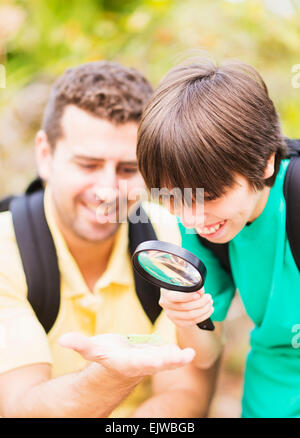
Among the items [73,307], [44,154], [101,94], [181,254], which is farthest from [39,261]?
[181,254]

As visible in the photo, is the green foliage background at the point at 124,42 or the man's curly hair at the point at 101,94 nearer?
the man's curly hair at the point at 101,94

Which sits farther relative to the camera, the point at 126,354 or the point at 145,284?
the point at 145,284

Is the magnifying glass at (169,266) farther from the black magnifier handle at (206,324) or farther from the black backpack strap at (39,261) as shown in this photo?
the black backpack strap at (39,261)

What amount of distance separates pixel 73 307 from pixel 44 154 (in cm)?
87

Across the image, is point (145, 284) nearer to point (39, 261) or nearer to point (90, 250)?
point (90, 250)

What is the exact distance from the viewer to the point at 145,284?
275cm

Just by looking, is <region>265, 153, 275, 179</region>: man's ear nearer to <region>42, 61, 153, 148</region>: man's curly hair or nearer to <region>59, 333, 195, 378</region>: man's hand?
<region>59, 333, 195, 378</region>: man's hand

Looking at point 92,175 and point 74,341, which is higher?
point 92,175

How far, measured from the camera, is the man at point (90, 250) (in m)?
2.54

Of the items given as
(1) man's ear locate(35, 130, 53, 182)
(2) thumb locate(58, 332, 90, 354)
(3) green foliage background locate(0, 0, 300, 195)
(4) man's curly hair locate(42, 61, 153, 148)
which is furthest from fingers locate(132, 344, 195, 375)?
(3) green foliage background locate(0, 0, 300, 195)

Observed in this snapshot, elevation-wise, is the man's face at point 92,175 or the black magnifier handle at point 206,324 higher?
the man's face at point 92,175

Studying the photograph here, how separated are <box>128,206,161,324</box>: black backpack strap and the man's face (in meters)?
0.09

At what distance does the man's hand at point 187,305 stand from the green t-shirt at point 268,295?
0.37 m

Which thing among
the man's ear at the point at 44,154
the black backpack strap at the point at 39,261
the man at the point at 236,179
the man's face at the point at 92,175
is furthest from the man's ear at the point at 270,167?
the man's ear at the point at 44,154
